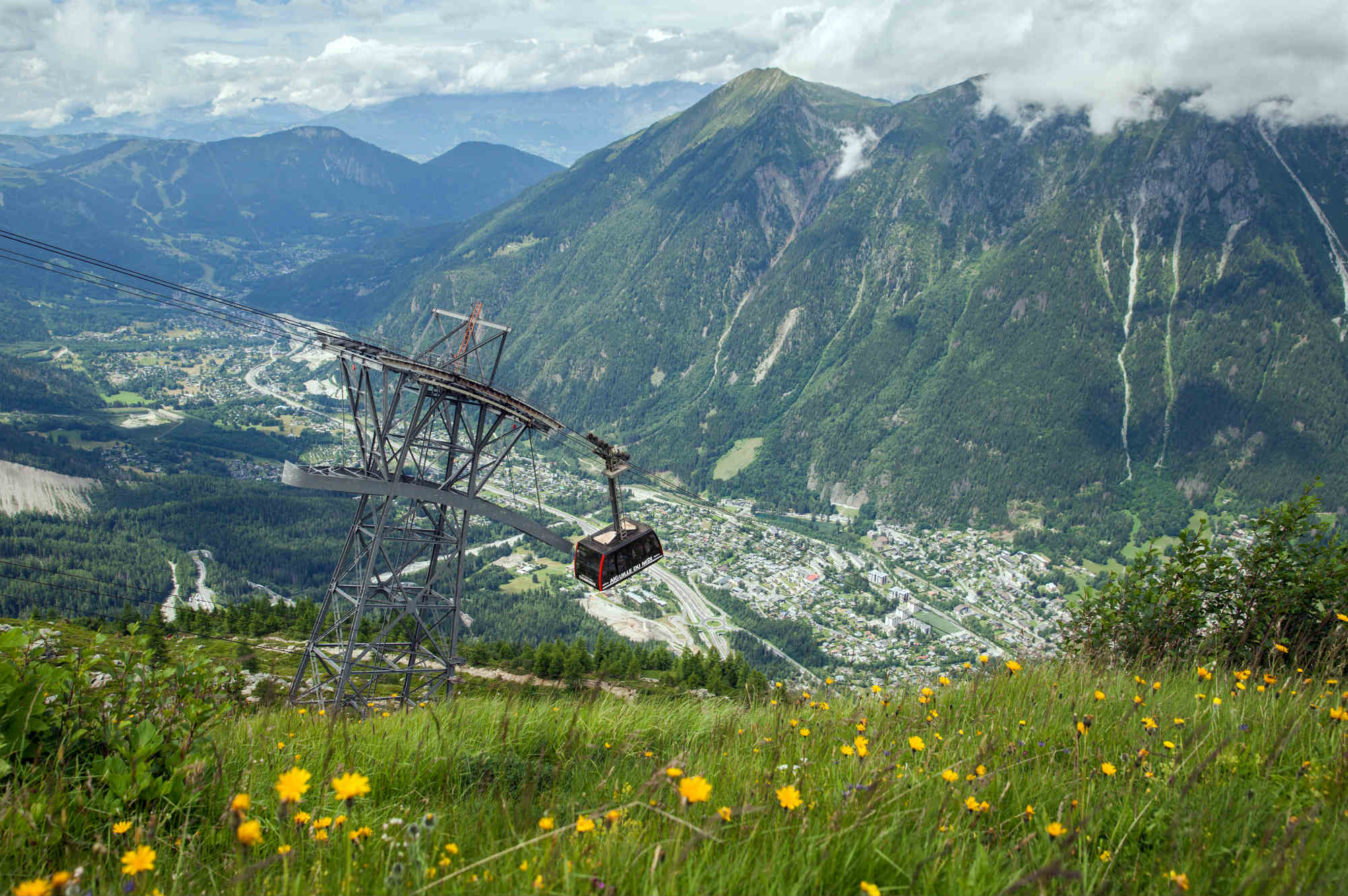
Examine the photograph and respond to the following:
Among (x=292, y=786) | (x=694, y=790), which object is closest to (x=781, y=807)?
(x=694, y=790)

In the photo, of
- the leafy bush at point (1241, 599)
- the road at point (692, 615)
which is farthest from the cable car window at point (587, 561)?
the road at point (692, 615)

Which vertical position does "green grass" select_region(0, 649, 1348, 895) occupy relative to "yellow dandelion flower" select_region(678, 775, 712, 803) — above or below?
below

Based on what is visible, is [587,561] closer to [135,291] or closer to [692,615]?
[135,291]

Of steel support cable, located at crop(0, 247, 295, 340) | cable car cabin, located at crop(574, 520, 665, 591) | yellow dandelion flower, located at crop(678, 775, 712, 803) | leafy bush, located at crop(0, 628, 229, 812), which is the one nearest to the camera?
yellow dandelion flower, located at crop(678, 775, 712, 803)

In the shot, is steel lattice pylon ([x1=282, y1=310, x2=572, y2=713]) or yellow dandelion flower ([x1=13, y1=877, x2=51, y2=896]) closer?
yellow dandelion flower ([x1=13, y1=877, x2=51, y2=896])

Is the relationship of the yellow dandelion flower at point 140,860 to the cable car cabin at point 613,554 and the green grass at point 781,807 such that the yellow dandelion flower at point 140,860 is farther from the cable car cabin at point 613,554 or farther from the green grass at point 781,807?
the cable car cabin at point 613,554

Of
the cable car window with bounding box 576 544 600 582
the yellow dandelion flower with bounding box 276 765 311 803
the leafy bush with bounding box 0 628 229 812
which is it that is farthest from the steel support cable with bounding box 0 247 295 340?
the yellow dandelion flower with bounding box 276 765 311 803

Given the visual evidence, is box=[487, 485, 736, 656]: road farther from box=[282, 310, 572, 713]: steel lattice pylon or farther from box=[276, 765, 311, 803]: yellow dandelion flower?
box=[276, 765, 311, 803]: yellow dandelion flower

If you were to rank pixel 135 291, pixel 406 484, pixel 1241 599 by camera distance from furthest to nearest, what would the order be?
pixel 406 484, pixel 135 291, pixel 1241 599
